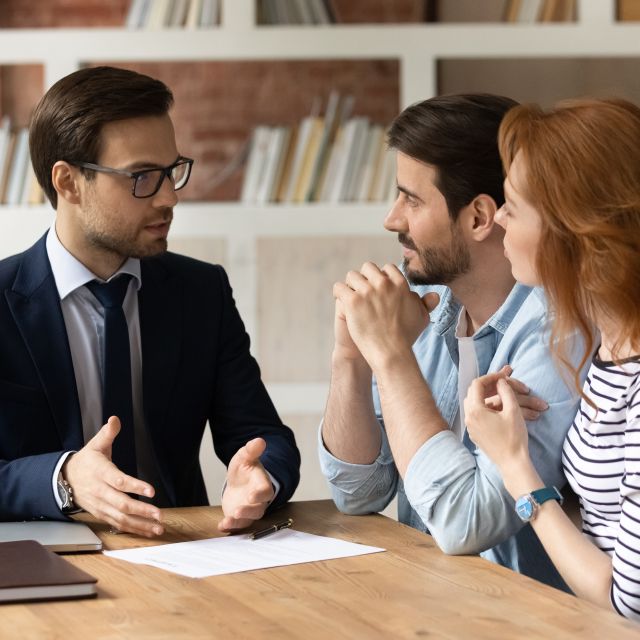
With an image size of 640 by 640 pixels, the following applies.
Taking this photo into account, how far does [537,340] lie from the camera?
1835 mm

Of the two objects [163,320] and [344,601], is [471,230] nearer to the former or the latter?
[163,320]

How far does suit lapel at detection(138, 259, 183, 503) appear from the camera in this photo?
Answer: 2256 millimetres

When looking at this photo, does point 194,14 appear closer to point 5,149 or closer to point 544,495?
point 5,149

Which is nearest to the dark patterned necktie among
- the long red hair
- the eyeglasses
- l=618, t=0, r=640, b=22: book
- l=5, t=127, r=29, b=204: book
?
Result: the eyeglasses

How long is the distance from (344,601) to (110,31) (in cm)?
283

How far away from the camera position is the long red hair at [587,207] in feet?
5.04

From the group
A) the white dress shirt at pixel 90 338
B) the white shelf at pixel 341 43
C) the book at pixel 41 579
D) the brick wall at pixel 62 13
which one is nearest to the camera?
the book at pixel 41 579

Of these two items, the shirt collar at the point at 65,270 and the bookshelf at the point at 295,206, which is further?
the bookshelf at the point at 295,206

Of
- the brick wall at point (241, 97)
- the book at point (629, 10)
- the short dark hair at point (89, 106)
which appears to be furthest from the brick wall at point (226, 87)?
the short dark hair at point (89, 106)

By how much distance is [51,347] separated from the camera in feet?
7.08

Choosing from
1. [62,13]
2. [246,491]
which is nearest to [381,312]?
[246,491]

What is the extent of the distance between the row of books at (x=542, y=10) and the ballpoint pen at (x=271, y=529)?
254cm

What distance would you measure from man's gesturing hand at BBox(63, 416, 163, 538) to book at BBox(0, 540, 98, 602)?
0.71 feet

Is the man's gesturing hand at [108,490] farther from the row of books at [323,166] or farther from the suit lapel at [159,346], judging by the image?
the row of books at [323,166]
